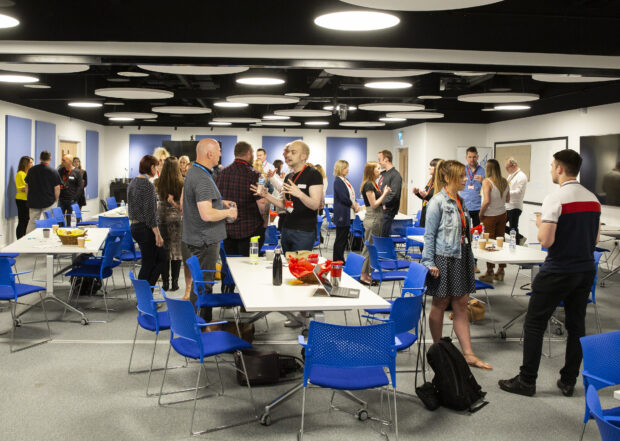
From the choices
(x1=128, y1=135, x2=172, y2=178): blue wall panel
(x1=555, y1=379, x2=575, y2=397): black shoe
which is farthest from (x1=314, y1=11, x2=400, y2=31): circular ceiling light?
(x1=128, y1=135, x2=172, y2=178): blue wall panel

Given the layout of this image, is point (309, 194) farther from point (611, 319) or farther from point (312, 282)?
point (611, 319)

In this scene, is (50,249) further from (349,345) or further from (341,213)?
(349,345)

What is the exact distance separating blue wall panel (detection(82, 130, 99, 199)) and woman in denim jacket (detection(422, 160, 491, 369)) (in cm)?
1460

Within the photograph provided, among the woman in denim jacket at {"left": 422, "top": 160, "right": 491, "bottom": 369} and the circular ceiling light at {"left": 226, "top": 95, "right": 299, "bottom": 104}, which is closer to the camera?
the woman in denim jacket at {"left": 422, "top": 160, "right": 491, "bottom": 369}

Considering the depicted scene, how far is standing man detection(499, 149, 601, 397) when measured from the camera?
4297 mm

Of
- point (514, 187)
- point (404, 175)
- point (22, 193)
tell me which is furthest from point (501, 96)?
point (404, 175)

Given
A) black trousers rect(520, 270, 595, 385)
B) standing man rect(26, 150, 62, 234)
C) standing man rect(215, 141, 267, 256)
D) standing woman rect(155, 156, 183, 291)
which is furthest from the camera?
standing man rect(26, 150, 62, 234)

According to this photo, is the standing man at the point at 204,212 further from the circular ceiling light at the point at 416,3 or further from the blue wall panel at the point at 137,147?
the blue wall panel at the point at 137,147

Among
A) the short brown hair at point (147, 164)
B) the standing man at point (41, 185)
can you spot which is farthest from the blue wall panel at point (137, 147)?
the short brown hair at point (147, 164)

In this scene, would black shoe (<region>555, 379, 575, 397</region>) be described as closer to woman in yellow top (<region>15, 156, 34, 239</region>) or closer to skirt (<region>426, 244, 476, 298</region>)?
skirt (<region>426, 244, 476, 298</region>)

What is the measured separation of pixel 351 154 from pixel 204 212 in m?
16.0

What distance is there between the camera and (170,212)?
7.62 m

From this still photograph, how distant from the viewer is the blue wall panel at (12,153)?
Answer: 1170 centimetres

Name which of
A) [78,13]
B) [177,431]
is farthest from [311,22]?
[177,431]
